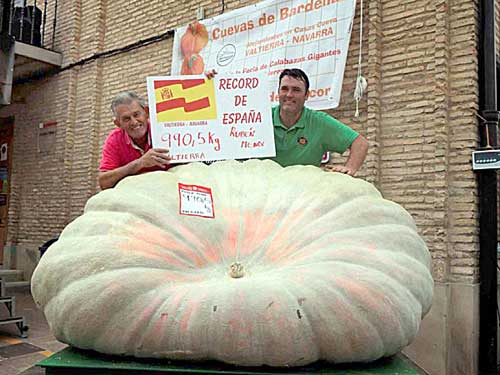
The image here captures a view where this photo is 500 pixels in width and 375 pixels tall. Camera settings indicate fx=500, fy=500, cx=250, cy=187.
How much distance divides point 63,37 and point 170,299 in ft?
29.3

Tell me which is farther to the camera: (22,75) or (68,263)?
(22,75)

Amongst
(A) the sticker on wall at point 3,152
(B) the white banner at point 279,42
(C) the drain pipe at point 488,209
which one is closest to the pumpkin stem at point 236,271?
(C) the drain pipe at point 488,209

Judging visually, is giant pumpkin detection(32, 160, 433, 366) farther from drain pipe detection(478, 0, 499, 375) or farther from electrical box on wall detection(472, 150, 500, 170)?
drain pipe detection(478, 0, 499, 375)

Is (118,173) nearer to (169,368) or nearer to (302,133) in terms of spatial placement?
(302,133)

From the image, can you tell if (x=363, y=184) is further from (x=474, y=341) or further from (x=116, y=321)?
(x=474, y=341)

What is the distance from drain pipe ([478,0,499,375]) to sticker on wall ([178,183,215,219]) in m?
3.65

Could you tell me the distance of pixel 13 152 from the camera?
10250 mm

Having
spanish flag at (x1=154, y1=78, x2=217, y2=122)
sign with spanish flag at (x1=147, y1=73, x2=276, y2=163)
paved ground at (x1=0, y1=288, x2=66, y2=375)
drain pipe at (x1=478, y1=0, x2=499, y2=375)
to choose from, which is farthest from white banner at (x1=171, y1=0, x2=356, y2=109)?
paved ground at (x1=0, y1=288, x2=66, y2=375)

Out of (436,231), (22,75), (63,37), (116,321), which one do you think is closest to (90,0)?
(63,37)

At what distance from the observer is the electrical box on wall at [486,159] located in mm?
4543

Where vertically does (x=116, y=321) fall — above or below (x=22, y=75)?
below

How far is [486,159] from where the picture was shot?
4617mm

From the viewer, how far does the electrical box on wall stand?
14.9 feet

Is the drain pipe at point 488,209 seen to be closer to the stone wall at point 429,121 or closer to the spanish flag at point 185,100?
the stone wall at point 429,121
